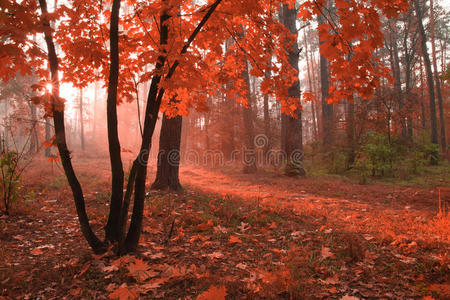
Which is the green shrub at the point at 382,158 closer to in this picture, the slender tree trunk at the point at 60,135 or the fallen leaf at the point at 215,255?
the fallen leaf at the point at 215,255

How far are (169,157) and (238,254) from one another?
3240mm

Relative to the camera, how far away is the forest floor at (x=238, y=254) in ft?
6.21

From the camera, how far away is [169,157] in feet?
17.7

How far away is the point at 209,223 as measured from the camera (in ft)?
10.8

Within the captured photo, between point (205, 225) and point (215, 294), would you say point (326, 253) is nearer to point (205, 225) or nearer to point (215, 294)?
point (215, 294)

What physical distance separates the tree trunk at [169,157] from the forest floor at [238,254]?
103 cm

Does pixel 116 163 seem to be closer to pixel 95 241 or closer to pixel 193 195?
pixel 95 241

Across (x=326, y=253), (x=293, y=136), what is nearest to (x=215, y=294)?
(x=326, y=253)

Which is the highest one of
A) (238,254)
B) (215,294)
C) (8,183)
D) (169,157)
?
(169,157)

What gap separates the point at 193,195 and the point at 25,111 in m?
15.6

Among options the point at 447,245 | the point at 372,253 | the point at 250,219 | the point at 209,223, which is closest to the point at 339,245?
the point at 372,253

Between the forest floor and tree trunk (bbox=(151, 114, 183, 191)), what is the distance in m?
1.03

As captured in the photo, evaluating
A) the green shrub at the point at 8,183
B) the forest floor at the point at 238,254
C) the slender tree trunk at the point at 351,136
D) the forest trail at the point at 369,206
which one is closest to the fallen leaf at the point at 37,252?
the forest floor at the point at 238,254

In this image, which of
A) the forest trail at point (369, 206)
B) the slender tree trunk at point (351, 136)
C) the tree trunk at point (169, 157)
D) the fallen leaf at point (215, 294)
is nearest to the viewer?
the fallen leaf at point (215, 294)
